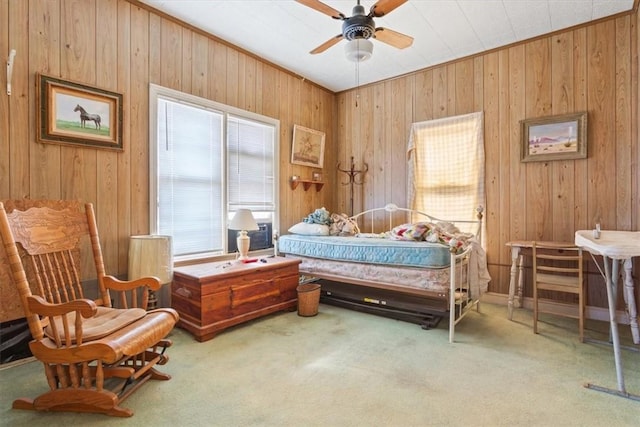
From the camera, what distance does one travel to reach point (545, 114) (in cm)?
346

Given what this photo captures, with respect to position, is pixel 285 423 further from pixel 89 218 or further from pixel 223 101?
pixel 223 101

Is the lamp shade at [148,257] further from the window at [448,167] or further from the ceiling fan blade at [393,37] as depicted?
the window at [448,167]

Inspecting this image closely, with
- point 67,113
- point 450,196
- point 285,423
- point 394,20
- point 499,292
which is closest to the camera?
point 285,423

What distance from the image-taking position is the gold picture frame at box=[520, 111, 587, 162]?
3.25 metres

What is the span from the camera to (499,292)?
3.75 meters

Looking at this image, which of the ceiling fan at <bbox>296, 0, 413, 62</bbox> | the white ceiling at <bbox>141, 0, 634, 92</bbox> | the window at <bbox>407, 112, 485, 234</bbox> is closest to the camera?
the ceiling fan at <bbox>296, 0, 413, 62</bbox>

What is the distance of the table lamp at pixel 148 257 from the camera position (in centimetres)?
268

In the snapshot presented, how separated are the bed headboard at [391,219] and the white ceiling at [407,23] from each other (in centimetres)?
182

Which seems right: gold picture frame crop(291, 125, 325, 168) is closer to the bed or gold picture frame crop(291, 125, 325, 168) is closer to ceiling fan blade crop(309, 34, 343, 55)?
the bed

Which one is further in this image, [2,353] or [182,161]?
[182,161]

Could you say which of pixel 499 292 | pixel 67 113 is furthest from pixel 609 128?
pixel 67 113

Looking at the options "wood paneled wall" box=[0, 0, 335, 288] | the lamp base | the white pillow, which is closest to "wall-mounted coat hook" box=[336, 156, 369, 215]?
the white pillow

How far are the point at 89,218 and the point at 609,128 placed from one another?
4.52m

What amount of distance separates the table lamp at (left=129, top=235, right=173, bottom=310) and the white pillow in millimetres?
1601
